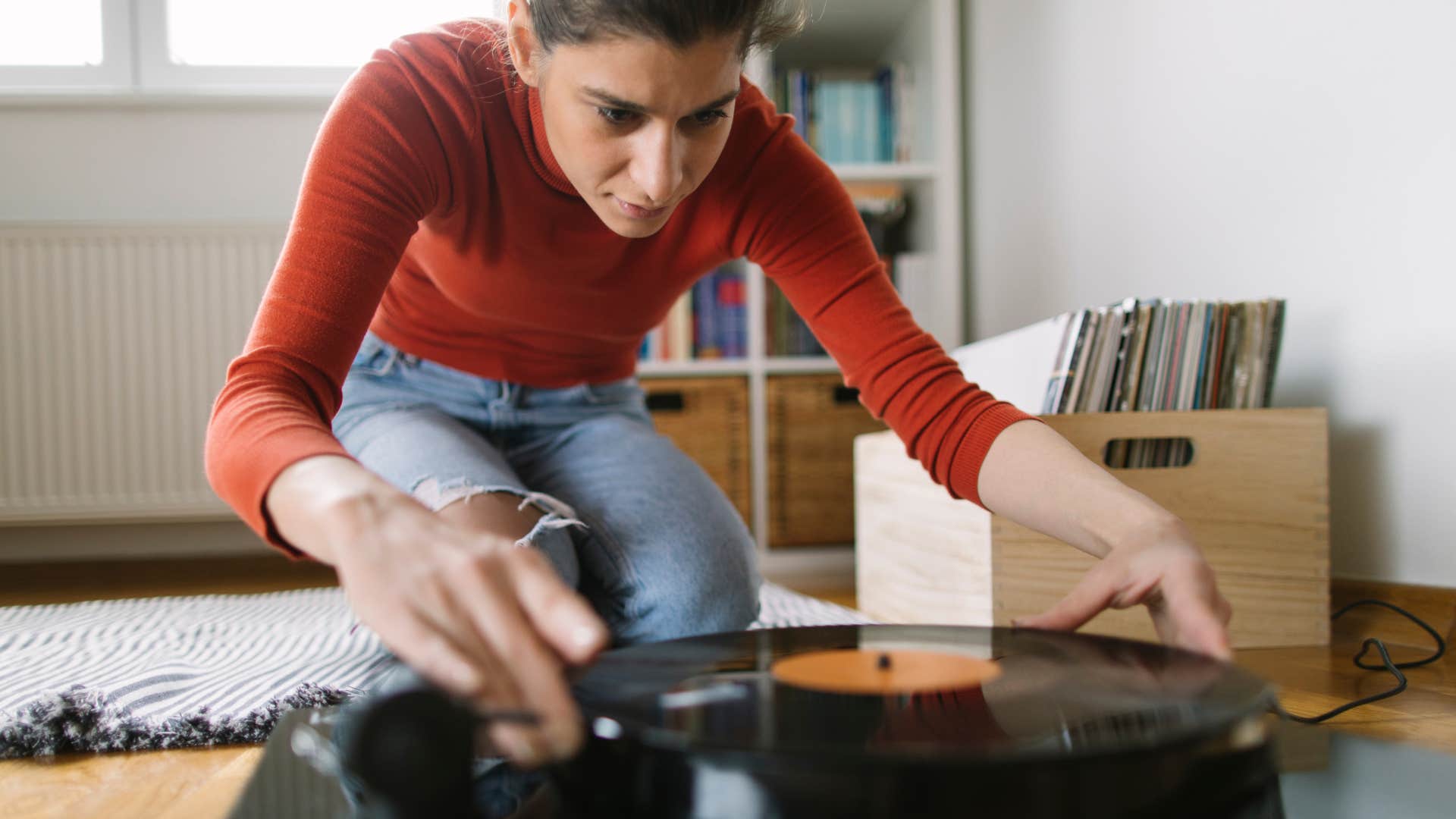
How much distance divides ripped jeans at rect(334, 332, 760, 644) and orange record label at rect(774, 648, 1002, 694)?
19.6 inches

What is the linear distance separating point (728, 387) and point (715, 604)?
4.11ft

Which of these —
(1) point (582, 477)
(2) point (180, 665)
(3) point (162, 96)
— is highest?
(3) point (162, 96)

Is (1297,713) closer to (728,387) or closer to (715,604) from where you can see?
(715,604)

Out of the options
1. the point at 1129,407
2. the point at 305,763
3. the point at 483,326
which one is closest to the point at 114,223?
the point at 483,326

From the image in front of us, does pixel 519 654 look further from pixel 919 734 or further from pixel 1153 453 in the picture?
→ pixel 1153 453

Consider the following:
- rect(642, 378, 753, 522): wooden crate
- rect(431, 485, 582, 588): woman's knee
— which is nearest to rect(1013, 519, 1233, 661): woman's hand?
rect(431, 485, 582, 588): woman's knee

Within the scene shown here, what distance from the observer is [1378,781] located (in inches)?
20.0

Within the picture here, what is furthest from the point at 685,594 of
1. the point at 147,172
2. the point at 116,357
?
the point at 147,172

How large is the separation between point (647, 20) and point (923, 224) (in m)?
1.86

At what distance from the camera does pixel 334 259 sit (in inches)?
28.3

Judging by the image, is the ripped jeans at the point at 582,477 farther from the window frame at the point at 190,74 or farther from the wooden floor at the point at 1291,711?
the window frame at the point at 190,74

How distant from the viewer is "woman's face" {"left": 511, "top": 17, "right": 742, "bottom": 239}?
74 centimetres

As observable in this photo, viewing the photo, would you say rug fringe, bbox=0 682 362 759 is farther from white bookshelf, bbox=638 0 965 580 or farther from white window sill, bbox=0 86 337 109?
white window sill, bbox=0 86 337 109

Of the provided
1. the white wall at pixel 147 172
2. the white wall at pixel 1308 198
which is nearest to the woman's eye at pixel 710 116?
the white wall at pixel 1308 198
